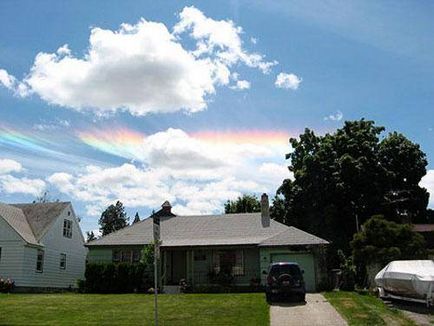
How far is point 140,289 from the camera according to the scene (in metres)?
32.2

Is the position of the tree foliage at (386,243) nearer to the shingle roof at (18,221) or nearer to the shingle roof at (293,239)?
the shingle roof at (293,239)

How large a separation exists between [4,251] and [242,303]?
63.9 feet

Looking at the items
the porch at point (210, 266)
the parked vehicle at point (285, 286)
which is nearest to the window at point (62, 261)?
the porch at point (210, 266)

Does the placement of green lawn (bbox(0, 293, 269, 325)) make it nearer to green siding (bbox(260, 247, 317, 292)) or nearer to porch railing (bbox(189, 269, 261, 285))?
green siding (bbox(260, 247, 317, 292))

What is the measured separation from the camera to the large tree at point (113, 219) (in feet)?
326

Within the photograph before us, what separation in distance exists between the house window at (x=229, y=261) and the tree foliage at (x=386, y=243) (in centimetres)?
785

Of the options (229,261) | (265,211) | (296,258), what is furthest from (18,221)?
(296,258)

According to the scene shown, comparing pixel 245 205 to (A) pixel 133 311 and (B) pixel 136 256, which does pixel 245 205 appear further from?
(A) pixel 133 311

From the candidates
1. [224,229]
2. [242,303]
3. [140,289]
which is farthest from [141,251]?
[242,303]

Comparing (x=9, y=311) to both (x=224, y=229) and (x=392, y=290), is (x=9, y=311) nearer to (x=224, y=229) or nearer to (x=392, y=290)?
(x=392, y=290)

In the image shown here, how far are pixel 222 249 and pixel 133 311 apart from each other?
14792 millimetres

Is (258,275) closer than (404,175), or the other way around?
(258,275)

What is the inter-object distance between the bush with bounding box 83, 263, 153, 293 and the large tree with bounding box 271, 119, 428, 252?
18183mm

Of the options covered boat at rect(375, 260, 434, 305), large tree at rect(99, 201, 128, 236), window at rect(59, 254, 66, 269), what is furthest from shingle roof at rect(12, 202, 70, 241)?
large tree at rect(99, 201, 128, 236)
